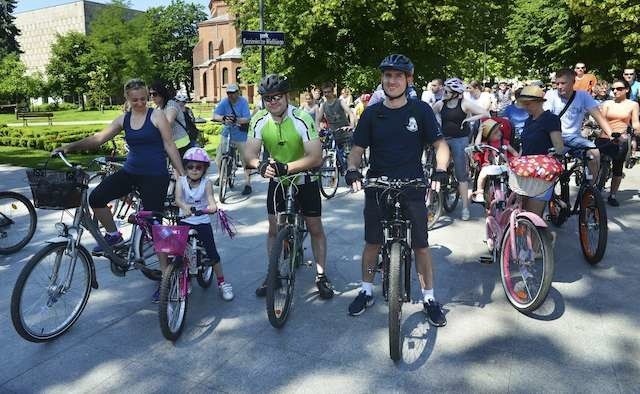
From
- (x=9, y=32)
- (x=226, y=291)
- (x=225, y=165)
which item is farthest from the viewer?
(x=9, y=32)

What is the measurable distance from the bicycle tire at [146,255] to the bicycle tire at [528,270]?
3.00m

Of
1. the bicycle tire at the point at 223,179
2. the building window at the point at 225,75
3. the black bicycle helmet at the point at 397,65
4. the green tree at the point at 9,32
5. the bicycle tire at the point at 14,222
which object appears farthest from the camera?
the building window at the point at 225,75

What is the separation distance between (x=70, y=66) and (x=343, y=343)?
77577 millimetres

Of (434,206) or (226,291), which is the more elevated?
(434,206)

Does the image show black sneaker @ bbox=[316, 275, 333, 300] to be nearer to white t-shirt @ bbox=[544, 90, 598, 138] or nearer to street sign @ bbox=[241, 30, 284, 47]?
white t-shirt @ bbox=[544, 90, 598, 138]

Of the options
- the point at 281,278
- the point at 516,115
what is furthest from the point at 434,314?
the point at 516,115

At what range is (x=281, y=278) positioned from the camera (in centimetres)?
413

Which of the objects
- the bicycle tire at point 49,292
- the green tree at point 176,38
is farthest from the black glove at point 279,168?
the green tree at point 176,38

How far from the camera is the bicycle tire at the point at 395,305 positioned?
352 centimetres

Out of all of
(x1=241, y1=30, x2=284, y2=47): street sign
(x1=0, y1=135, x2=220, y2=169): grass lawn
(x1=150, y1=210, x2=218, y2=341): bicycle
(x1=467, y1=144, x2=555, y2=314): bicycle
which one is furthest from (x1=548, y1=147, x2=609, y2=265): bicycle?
(x1=0, y1=135, x2=220, y2=169): grass lawn

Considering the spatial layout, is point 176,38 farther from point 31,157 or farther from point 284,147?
point 284,147

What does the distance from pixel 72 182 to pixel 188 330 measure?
144cm

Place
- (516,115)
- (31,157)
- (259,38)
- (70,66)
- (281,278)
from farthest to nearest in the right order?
(70,66)
(31,157)
(259,38)
(516,115)
(281,278)

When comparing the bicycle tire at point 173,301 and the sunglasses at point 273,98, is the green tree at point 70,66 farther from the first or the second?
the bicycle tire at point 173,301
